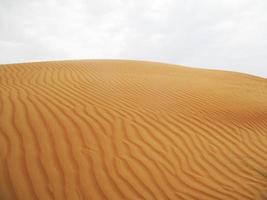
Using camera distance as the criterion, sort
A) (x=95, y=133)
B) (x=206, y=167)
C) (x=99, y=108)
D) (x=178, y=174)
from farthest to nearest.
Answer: (x=99, y=108) < (x=95, y=133) < (x=206, y=167) < (x=178, y=174)

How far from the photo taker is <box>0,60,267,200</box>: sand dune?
3164mm

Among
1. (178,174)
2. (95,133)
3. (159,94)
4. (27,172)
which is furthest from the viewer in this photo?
(159,94)

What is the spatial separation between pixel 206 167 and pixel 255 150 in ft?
4.00

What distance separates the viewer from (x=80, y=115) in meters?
4.75

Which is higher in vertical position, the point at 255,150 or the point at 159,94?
the point at 159,94

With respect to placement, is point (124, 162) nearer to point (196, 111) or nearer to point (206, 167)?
point (206, 167)

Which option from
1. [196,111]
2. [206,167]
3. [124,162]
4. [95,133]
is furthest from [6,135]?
[196,111]

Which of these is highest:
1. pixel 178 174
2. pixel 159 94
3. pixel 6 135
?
pixel 159 94

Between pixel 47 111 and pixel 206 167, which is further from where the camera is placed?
pixel 47 111

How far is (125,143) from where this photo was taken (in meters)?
4.11

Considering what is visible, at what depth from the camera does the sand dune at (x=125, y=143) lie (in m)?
3.16

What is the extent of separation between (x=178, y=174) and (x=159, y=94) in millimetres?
3296

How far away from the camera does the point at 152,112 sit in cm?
542

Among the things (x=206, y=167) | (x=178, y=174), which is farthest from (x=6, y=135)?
(x=206, y=167)
